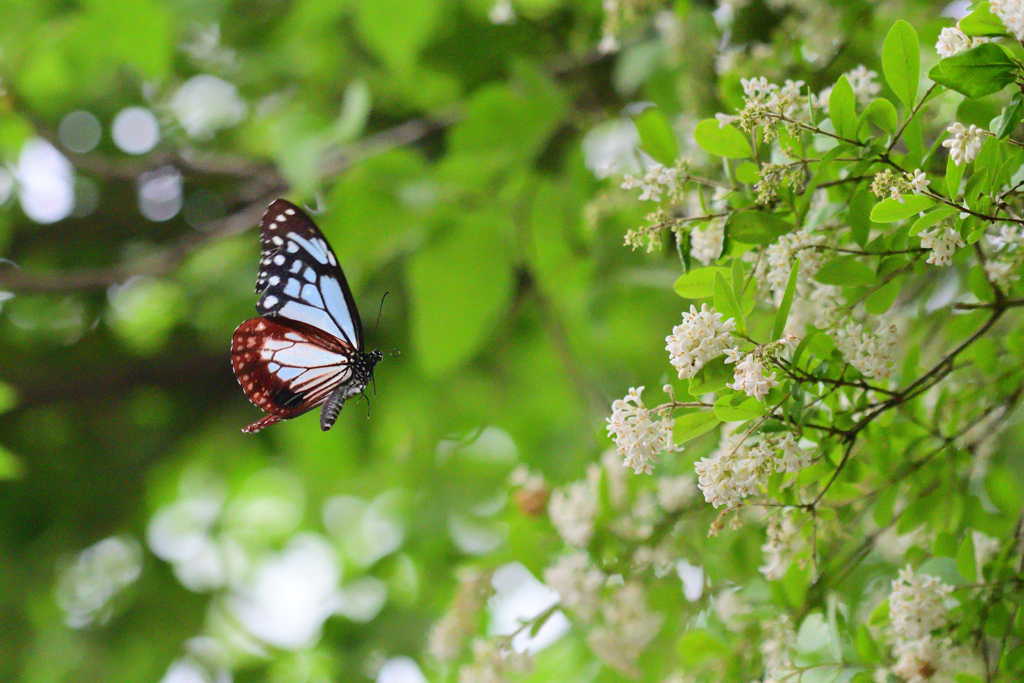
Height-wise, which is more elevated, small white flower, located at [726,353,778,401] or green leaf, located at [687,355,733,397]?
green leaf, located at [687,355,733,397]

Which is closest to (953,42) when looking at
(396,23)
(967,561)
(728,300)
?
(728,300)

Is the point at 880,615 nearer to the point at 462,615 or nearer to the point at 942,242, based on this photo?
the point at 942,242

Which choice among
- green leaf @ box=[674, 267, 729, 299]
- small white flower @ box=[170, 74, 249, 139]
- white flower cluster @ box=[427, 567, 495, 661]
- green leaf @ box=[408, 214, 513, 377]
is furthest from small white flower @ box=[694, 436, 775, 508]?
small white flower @ box=[170, 74, 249, 139]

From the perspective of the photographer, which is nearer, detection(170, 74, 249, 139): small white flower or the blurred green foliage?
the blurred green foliage

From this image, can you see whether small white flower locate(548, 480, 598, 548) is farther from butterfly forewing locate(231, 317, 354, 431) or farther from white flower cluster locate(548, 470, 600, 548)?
butterfly forewing locate(231, 317, 354, 431)

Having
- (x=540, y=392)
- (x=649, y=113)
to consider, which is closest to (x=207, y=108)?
(x=540, y=392)

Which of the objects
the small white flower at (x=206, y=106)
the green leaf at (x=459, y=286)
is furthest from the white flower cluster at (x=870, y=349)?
the small white flower at (x=206, y=106)

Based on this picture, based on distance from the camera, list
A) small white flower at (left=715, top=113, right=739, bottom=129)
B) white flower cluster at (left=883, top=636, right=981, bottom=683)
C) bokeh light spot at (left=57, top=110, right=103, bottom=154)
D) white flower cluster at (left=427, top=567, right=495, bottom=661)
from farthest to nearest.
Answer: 1. bokeh light spot at (left=57, top=110, right=103, bottom=154)
2. white flower cluster at (left=427, top=567, right=495, bottom=661)
3. white flower cluster at (left=883, top=636, right=981, bottom=683)
4. small white flower at (left=715, top=113, right=739, bottom=129)

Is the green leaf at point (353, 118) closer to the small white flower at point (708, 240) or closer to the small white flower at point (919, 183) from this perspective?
the small white flower at point (708, 240)

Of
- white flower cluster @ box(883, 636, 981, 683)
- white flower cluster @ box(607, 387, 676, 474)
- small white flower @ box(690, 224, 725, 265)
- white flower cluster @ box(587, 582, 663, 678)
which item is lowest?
white flower cluster @ box(883, 636, 981, 683)
